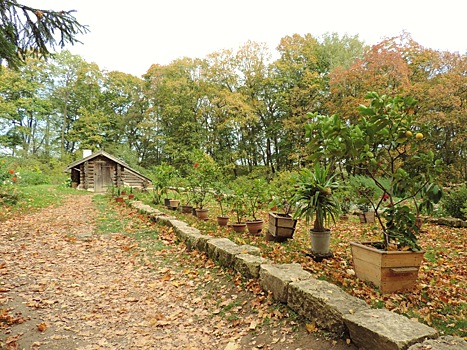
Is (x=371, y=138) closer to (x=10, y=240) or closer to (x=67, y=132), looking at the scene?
(x=10, y=240)

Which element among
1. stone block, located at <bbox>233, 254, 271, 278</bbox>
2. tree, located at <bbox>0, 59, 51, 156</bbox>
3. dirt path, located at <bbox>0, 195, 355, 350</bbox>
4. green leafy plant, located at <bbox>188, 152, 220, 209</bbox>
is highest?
tree, located at <bbox>0, 59, 51, 156</bbox>

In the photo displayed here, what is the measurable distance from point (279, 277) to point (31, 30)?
4.96m

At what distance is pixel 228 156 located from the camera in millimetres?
24516

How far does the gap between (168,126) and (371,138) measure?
25969mm

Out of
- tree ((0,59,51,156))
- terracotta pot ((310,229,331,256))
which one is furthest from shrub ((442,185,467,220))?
tree ((0,59,51,156))

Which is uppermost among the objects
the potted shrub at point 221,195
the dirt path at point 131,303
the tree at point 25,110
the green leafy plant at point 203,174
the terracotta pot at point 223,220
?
the tree at point 25,110

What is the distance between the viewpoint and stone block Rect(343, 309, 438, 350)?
176 cm

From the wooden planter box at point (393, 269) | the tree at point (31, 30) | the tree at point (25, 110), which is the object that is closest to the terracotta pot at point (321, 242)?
the wooden planter box at point (393, 269)

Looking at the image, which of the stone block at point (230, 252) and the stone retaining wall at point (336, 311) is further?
the stone block at point (230, 252)

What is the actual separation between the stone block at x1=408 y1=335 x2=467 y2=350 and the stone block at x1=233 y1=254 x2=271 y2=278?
6.25 feet

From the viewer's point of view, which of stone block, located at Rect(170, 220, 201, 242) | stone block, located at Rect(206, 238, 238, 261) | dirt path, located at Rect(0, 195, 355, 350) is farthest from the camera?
stone block, located at Rect(170, 220, 201, 242)

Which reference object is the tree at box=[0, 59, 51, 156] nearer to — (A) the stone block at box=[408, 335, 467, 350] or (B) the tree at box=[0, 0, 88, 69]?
(B) the tree at box=[0, 0, 88, 69]

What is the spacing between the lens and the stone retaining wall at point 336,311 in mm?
1778

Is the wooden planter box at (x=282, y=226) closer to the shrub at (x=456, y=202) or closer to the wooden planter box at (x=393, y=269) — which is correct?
the wooden planter box at (x=393, y=269)
